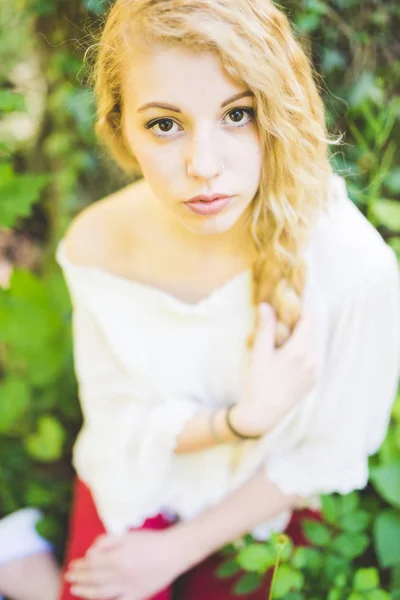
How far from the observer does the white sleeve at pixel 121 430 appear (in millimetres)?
1300

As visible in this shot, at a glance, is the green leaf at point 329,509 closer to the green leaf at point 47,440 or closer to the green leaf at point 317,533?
the green leaf at point 317,533

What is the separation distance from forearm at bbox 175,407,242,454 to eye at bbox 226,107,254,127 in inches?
22.9

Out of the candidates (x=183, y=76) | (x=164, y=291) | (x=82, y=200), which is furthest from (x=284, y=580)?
(x=82, y=200)

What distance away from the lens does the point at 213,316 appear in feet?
3.96

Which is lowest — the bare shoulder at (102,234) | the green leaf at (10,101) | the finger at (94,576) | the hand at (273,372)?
the finger at (94,576)

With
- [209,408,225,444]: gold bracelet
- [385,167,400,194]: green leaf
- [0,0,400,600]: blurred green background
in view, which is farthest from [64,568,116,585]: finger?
[385,167,400,194]: green leaf

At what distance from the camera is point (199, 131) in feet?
2.85

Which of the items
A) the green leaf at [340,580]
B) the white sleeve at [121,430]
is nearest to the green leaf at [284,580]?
the green leaf at [340,580]

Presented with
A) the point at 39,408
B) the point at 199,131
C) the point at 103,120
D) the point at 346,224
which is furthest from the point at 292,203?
the point at 39,408

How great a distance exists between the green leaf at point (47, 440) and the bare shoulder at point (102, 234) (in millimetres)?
686

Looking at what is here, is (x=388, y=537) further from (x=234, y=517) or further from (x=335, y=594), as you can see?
(x=234, y=517)

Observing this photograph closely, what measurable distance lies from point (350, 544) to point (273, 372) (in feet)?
1.22

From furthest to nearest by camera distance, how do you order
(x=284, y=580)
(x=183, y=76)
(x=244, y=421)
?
(x=244, y=421), (x=284, y=580), (x=183, y=76)

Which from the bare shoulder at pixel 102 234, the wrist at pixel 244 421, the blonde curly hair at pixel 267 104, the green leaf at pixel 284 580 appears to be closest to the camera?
the blonde curly hair at pixel 267 104
